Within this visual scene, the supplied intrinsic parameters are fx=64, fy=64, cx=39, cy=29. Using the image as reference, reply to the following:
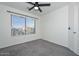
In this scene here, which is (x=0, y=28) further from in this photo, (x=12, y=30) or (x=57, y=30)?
(x=57, y=30)

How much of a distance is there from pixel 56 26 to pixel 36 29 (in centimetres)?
203

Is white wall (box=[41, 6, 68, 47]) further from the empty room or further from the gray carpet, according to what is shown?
the gray carpet

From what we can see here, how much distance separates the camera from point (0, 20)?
3238 mm

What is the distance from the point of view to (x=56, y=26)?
14.0ft

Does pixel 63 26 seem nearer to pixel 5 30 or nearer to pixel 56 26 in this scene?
pixel 56 26

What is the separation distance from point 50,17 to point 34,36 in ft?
6.76

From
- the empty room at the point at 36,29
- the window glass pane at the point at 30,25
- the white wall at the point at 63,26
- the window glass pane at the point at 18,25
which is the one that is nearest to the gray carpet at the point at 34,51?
the empty room at the point at 36,29

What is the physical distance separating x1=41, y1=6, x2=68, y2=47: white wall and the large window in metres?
1.11

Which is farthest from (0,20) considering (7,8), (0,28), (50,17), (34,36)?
(50,17)

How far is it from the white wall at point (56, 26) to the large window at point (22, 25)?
111cm

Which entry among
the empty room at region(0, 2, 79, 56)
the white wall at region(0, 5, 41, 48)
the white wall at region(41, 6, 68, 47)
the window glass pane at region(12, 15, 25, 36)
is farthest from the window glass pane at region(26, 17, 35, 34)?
the white wall at region(0, 5, 41, 48)

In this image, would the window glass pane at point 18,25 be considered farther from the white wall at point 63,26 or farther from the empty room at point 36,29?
the white wall at point 63,26

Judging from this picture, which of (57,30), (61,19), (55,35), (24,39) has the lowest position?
(24,39)

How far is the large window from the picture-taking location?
401cm
